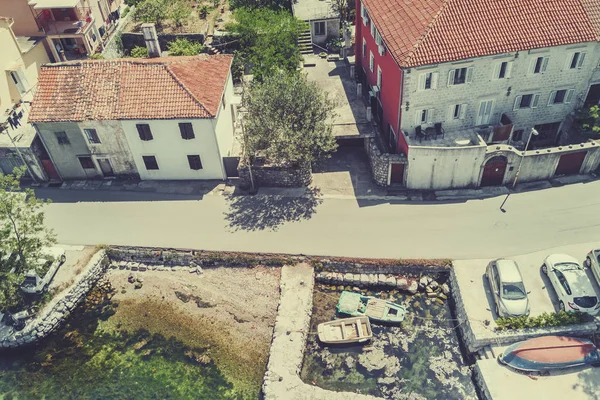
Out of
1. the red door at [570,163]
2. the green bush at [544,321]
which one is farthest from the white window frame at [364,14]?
the green bush at [544,321]

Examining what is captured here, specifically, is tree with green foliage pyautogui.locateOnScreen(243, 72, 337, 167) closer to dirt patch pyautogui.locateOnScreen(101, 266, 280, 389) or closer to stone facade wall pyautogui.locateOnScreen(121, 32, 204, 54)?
dirt patch pyautogui.locateOnScreen(101, 266, 280, 389)

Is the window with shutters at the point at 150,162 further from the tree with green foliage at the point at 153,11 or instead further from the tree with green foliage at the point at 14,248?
the tree with green foliage at the point at 153,11

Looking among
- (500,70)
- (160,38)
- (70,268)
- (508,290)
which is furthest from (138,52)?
(508,290)

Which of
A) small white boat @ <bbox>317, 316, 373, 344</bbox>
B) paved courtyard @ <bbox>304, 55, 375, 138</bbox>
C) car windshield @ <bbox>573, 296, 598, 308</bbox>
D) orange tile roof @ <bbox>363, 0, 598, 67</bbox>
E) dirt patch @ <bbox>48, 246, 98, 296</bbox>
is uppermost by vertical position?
orange tile roof @ <bbox>363, 0, 598, 67</bbox>

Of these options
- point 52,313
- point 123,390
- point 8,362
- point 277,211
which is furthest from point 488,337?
point 8,362

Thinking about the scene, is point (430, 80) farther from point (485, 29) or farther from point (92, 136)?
point (92, 136)

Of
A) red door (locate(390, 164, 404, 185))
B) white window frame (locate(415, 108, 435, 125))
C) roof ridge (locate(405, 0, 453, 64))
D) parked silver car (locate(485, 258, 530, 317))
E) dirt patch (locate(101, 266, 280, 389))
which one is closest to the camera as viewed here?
parked silver car (locate(485, 258, 530, 317))

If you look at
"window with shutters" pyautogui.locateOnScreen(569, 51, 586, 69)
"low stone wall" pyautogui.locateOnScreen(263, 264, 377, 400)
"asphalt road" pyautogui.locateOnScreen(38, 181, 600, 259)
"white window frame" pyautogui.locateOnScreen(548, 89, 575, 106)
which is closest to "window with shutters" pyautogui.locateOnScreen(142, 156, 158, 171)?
"asphalt road" pyautogui.locateOnScreen(38, 181, 600, 259)
